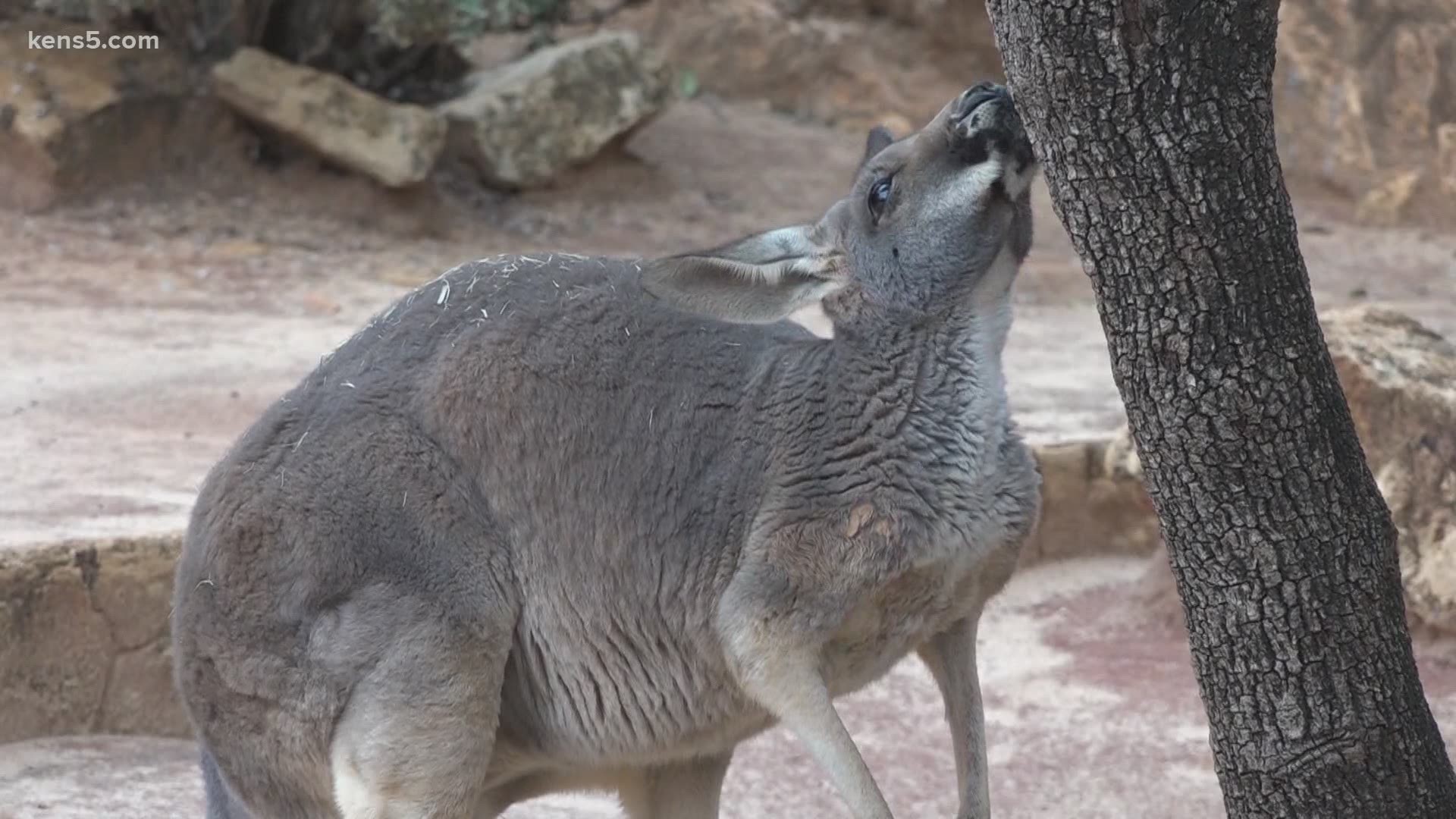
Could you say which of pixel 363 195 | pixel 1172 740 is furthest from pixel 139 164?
pixel 1172 740

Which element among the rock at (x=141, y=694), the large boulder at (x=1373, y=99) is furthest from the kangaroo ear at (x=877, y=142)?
the large boulder at (x=1373, y=99)

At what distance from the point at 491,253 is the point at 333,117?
1.48 m

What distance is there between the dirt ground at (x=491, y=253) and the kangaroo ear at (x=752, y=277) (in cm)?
200

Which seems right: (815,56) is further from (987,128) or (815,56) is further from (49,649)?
(987,128)

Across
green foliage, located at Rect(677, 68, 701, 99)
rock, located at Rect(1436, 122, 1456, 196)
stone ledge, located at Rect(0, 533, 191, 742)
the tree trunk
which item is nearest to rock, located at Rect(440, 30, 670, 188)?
green foliage, located at Rect(677, 68, 701, 99)

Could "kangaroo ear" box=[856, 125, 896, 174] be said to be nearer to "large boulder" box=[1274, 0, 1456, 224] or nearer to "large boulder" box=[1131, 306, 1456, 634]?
"large boulder" box=[1131, 306, 1456, 634]

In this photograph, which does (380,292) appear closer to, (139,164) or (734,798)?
(139,164)

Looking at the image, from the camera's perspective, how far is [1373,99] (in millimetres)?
14305

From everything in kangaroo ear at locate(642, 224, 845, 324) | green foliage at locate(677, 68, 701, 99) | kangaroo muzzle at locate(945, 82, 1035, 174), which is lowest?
green foliage at locate(677, 68, 701, 99)

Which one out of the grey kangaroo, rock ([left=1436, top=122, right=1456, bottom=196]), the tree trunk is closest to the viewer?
the tree trunk

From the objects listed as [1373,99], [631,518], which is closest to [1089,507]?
[631,518]

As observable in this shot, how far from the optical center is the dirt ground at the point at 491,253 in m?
5.96

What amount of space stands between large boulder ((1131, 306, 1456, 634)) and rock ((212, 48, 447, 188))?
24.0 ft

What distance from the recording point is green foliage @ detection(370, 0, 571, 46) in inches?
484
